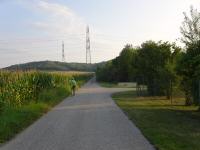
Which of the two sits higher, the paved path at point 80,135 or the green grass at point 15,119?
the green grass at point 15,119

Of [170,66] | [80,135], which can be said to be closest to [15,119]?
[80,135]

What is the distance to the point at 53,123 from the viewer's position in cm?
1986

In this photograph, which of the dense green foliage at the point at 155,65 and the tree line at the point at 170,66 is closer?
the tree line at the point at 170,66

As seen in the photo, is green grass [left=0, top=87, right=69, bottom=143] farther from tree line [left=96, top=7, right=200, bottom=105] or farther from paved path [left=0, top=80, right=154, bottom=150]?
tree line [left=96, top=7, right=200, bottom=105]

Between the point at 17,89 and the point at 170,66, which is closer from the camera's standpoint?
the point at 17,89

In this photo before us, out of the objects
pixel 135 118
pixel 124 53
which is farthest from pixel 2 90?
pixel 124 53

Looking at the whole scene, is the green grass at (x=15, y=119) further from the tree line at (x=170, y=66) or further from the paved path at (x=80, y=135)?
the tree line at (x=170, y=66)

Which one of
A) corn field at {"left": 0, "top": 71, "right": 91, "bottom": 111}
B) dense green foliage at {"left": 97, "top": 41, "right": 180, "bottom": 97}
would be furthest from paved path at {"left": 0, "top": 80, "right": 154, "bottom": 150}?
dense green foliage at {"left": 97, "top": 41, "right": 180, "bottom": 97}

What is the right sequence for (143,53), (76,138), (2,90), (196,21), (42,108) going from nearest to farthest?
1. (76,138)
2. (2,90)
3. (42,108)
4. (196,21)
5. (143,53)

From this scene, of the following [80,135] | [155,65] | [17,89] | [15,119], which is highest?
[155,65]

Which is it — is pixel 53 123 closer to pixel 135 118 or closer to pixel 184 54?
pixel 135 118

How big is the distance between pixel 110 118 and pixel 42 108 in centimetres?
648

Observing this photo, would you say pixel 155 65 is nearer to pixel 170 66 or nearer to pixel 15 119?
pixel 170 66

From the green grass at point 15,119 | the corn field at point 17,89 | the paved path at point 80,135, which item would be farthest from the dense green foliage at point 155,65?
the paved path at point 80,135
